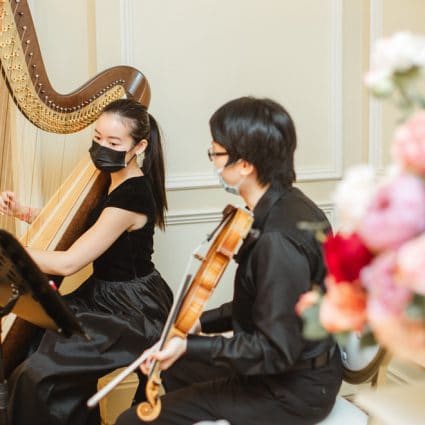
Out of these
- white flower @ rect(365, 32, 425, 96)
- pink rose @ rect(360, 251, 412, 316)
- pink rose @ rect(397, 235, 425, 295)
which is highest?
white flower @ rect(365, 32, 425, 96)

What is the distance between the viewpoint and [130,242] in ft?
7.89

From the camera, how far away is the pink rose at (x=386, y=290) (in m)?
0.91

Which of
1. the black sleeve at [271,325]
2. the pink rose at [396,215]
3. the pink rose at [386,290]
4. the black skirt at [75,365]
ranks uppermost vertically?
the pink rose at [396,215]

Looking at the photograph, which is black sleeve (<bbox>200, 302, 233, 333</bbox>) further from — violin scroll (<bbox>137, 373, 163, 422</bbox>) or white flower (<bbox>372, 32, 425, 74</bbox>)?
white flower (<bbox>372, 32, 425, 74</bbox>)

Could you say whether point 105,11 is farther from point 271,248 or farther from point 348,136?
point 271,248

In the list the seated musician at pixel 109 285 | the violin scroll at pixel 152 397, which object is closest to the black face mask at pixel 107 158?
the seated musician at pixel 109 285

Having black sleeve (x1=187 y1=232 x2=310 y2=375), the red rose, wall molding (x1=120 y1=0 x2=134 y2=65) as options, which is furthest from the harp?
the red rose

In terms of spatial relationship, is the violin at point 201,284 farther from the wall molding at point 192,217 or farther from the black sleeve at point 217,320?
the wall molding at point 192,217

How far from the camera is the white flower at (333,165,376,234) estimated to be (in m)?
0.98

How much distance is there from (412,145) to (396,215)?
0.33 ft

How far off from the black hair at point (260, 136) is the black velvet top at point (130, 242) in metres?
0.57

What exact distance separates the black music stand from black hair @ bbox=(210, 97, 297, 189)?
56cm

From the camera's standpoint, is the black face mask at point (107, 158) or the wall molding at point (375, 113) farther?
the wall molding at point (375, 113)

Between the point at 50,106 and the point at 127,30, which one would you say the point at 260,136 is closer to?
the point at 50,106
